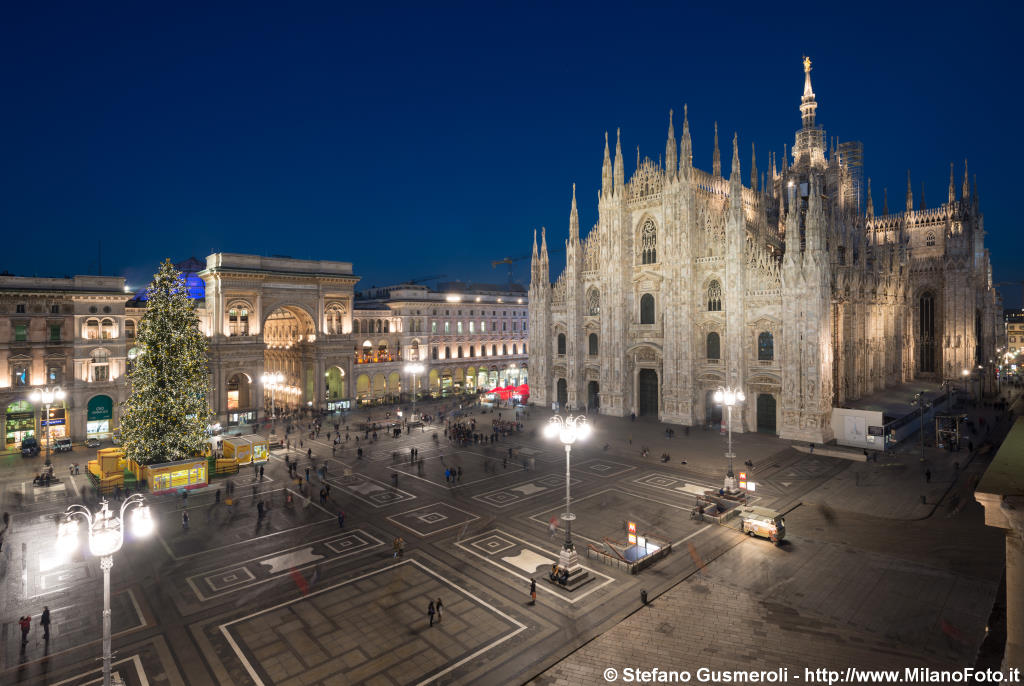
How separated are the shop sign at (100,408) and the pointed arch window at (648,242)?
50.7m

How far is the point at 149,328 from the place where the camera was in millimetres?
34375

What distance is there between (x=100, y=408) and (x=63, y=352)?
5.56m

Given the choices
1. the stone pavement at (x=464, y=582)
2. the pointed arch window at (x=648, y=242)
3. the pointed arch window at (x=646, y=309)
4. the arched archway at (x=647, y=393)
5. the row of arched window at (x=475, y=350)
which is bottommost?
the stone pavement at (x=464, y=582)

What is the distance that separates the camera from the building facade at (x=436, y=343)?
68.6 meters

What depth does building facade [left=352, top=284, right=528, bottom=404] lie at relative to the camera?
6862 centimetres

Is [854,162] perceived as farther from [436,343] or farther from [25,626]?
[25,626]

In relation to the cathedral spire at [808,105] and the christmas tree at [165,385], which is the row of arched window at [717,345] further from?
the christmas tree at [165,385]

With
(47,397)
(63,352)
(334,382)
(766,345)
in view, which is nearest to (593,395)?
(766,345)

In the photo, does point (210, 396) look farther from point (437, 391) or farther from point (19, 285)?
point (437, 391)

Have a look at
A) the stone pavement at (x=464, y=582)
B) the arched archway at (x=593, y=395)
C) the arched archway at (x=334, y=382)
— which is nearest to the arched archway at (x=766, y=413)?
the stone pavement at (x=464, y=582)

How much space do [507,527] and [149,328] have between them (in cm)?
2563

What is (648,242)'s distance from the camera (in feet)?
179

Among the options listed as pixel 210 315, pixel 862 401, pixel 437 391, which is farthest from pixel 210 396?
pixel 862 401

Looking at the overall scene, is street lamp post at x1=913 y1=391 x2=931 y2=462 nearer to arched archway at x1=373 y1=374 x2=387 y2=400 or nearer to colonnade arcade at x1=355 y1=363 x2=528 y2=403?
colonnade arcade at x1=355 y1=363 x2=528 y2=403
